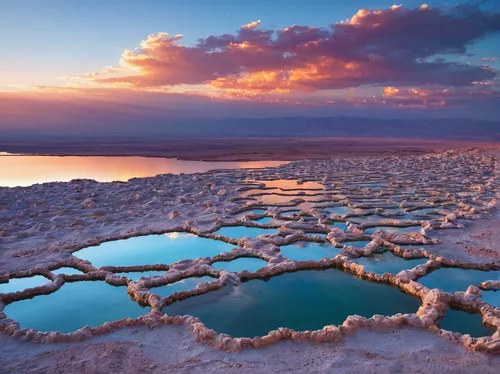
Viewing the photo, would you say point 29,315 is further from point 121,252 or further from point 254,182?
point 254,182

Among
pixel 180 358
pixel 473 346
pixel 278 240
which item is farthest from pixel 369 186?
pixel 180 358

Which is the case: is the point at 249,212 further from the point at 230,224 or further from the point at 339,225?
the point at 339,225

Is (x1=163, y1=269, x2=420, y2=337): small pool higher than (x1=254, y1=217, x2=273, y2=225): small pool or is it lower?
lower

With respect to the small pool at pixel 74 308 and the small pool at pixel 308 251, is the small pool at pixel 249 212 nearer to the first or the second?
the small pool at pixel 308 251

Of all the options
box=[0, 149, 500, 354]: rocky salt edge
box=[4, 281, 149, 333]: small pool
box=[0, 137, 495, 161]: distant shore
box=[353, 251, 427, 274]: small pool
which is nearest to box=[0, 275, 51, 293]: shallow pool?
box=[0, 149, 500, 354]: rocky salt edge

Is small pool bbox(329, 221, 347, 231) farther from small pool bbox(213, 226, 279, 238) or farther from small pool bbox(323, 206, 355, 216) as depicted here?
small pool bbox(213, 226, 279, 238)

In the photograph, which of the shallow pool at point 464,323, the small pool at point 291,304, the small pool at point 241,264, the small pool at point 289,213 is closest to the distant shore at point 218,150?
the small pool at point 289,213
